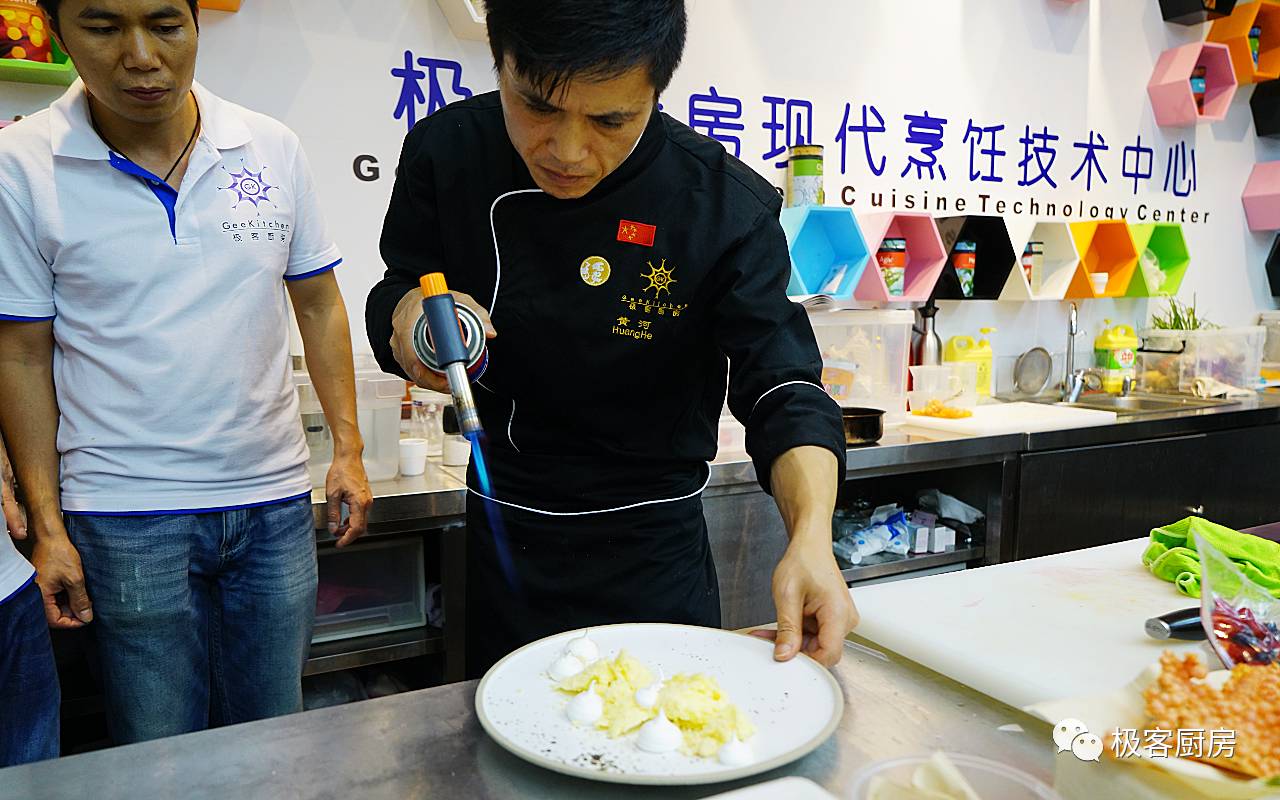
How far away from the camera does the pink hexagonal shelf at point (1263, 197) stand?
4715 mm

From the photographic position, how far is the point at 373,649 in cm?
228

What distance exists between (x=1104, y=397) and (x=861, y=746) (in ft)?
11.8

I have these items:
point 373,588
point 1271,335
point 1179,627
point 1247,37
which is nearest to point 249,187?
point 373,588

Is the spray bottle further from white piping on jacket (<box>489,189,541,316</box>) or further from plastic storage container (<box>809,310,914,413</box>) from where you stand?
plastic storage container (<box>809,310,914,413</box>)

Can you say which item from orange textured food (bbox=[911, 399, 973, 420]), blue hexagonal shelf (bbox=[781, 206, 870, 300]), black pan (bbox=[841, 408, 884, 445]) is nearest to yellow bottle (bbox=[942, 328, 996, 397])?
orange textured food (bbox=[911, 399, 973, 420])

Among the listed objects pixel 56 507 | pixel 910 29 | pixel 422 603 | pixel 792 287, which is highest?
pixel 910 29

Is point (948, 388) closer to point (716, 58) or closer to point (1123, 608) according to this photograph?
point (716, 58)

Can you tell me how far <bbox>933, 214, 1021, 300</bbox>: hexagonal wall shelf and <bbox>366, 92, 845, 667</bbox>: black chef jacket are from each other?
7.78 feet

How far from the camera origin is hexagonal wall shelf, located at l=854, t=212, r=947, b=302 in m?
3.46

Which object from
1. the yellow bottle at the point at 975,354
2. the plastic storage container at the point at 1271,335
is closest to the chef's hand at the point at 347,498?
the yellow bottle at the point at 975,354

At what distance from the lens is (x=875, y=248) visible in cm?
346

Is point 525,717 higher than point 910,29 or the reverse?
the reverse

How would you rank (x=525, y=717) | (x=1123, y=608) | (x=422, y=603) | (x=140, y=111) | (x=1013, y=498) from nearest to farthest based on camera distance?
(x=525, y=717), (x=1123, y=608), (x=140, y=111), (x=422, y=603), (x=1013, y=498)

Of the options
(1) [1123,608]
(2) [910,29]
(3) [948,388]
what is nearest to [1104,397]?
(3) [948,388]
